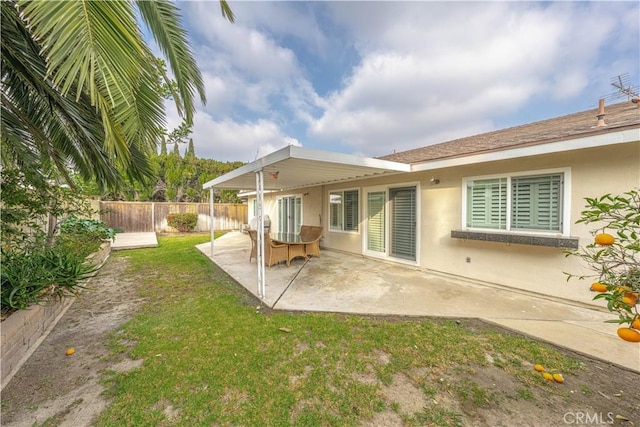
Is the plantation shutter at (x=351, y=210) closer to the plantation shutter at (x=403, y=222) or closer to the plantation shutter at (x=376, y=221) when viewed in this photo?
the plantation shutter at (x=376, y=221)

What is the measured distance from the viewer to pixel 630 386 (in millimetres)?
2408

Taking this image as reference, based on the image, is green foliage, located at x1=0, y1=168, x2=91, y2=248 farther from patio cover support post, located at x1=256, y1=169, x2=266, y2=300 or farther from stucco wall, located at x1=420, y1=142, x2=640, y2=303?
stucco wall, located at x1=420, y1=142, x2=640, y2=303

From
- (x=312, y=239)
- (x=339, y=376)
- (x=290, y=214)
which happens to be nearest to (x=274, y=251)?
(x=312, y=239)

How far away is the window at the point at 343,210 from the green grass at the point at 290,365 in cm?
503

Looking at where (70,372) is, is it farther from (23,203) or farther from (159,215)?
(159,215)

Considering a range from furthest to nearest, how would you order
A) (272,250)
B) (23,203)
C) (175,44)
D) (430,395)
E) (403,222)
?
(403,222) → (272,250) → (23,203) → (175,44) → (430,395)

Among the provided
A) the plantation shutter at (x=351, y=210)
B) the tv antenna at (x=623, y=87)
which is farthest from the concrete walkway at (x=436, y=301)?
the tv antenna at (x=623, y=87)

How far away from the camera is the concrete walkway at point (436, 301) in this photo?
10.6ft

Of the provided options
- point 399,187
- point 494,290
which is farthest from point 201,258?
point 494,290

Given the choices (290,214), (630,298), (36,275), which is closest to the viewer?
(630,298)

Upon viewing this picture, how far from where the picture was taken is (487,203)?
5.36 m

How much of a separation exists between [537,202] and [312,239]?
588 centimetres

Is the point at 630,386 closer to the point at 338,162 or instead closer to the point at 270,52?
the point at 338,162

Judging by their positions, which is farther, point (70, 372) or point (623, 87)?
point (623, 87)
